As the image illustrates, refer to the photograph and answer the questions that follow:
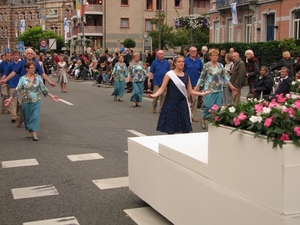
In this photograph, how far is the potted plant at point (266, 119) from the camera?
13.2 ft

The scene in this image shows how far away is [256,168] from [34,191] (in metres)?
4.03

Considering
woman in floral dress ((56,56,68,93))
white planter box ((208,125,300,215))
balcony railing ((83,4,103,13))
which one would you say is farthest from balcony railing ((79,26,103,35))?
white planter box ((208,125,300,215))

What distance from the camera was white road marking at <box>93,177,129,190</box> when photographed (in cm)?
754

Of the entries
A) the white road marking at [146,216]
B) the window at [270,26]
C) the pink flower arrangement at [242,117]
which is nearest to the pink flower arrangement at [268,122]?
the pink flower arrangement at [242,117]

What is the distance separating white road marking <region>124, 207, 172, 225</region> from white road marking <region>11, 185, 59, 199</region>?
1391 millimetres

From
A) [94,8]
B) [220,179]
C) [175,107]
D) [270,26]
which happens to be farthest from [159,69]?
[94,8]

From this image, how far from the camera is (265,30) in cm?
3472

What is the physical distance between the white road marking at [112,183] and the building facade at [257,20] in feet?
83.9

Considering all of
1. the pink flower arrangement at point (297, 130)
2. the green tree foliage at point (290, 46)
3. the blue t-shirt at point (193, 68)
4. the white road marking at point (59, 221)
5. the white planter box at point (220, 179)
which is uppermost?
the green tree foliage at point (290, 46)

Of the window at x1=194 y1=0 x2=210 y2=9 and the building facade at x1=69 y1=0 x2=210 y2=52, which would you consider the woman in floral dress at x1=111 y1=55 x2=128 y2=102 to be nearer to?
the building facade at x1=69 y1=0 x2=210 y2=52

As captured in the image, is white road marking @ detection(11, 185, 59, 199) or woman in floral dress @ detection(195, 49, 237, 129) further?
woman in floral dress @ detection(195, 49, 237, 129)

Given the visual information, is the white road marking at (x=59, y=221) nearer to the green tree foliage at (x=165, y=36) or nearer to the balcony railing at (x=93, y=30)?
the green tree foliage at (x=165, y=36)

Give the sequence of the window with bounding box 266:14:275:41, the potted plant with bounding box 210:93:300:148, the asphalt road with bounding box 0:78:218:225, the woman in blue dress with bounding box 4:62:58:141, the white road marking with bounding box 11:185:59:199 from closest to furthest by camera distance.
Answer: the potted plant with bounding box 210:93:300:148 → the asphalt road with bounding box 0:78:218:225 → the white road marking with bounding box 11:185:59:199 → the woman in blue dress with bounding box 4:62:58:141 → the window with bounding box 266:14:275:41

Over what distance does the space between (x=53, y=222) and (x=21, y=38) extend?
117377mm
